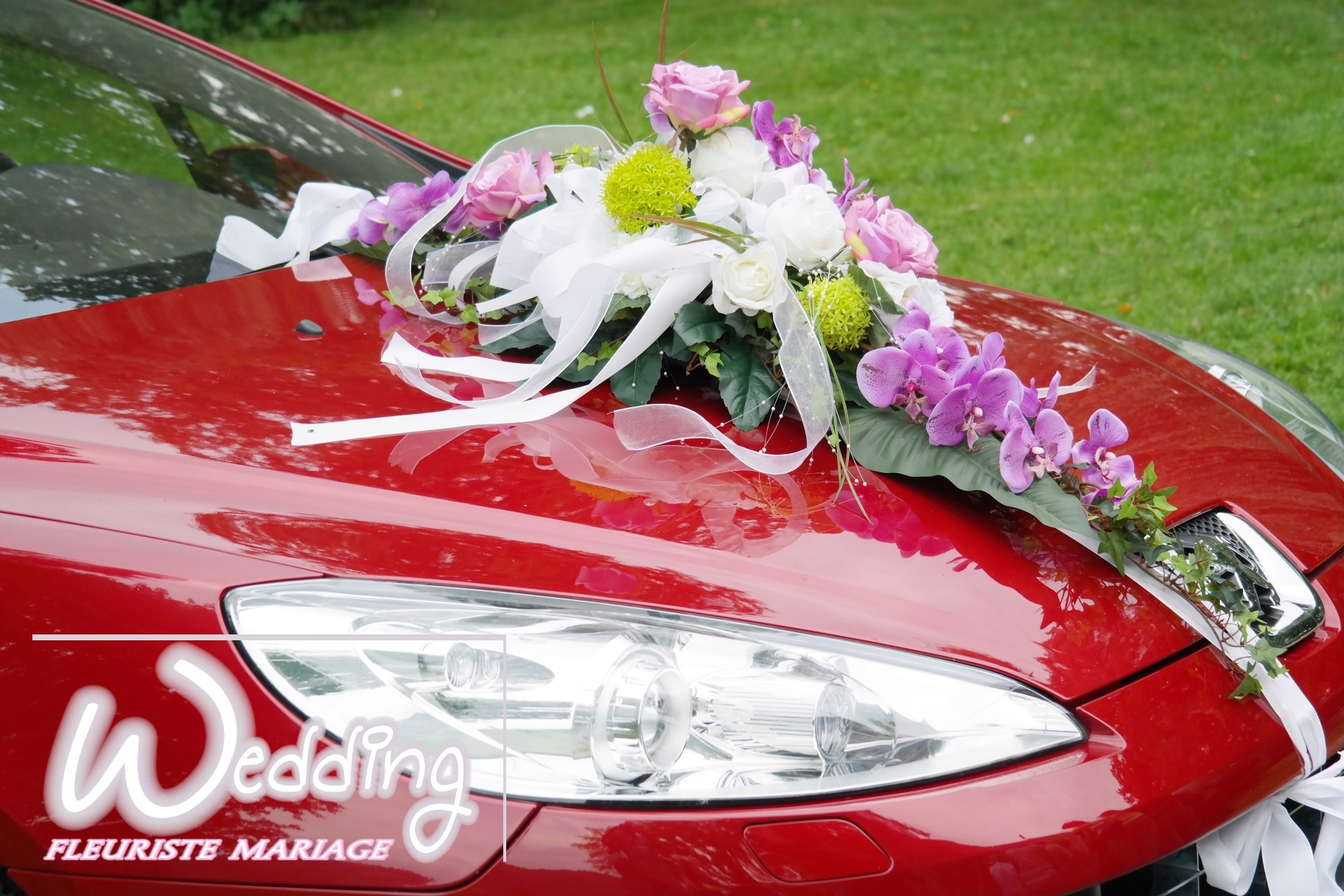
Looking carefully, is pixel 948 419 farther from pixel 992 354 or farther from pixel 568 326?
pixel 568 326

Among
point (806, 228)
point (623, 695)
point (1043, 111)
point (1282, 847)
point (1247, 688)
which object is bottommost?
point (623, 695)

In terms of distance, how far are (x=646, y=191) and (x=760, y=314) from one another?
0.27m

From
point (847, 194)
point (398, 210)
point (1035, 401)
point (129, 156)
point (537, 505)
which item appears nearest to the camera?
point (537, 505)

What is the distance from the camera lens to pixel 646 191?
181 centimetres

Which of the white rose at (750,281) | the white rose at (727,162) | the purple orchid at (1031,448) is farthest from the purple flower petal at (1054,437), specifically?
the white rose at (727,162)

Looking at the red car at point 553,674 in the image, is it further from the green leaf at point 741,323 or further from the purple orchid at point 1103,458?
the green leaf at point 741,323

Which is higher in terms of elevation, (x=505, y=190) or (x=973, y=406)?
(x=505, y=190)

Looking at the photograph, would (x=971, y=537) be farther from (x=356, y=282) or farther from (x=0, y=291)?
(x=0, y=291)

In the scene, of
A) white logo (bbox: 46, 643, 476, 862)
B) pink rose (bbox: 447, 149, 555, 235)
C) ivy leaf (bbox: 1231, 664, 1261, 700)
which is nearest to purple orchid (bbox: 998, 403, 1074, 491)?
ivy leaf (bbox: 1231, 664, 1261, 700)

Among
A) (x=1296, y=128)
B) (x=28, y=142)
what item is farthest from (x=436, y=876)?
(x=1296, y=128)

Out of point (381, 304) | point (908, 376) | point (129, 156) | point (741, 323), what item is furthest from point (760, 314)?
point (129, 156)

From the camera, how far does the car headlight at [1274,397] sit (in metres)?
2.22

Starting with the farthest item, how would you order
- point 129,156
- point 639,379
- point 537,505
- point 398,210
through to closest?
point 129,156, point 398,210, point 639,379, point 537,505

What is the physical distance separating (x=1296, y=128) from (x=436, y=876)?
7.38 metres
